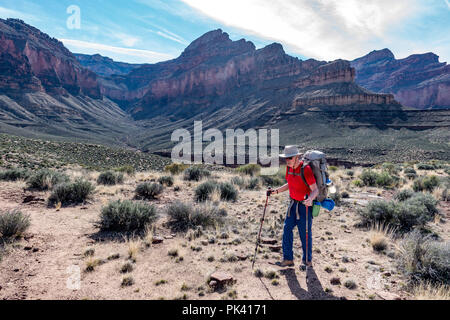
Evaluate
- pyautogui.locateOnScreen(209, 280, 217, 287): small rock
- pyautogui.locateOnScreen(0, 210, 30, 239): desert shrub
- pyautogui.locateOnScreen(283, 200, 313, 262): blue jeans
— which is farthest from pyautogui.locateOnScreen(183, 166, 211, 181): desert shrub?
pyautogui.locateOnScreen(209, 280, 217, 287): small rock

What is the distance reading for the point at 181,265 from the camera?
4.50 m

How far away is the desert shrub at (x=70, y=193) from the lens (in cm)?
779

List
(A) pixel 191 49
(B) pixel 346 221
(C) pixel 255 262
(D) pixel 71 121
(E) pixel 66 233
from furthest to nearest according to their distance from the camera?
(A) pixel 191 49 → (D) pixel 71 121 → (B) pixel 346 221 → (E) pixel 66 233 → (C) pixel 255 262

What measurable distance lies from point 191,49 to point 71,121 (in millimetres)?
118222

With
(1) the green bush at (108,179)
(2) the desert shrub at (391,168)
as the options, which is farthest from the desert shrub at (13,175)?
(2) the desert shrub at (391,168)

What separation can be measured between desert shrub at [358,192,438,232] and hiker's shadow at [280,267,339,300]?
11.3 feet

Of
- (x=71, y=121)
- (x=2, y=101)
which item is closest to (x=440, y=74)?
(x=71, y=121)

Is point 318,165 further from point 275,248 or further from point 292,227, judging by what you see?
point 275,248

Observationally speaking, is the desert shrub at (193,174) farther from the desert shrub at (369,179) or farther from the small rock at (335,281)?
the small rock at (335,281)

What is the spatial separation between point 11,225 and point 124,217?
2059 mm

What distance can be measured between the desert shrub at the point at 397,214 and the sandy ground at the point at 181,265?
484mm

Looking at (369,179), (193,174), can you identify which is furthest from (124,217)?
(369,179)

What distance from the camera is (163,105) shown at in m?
157
